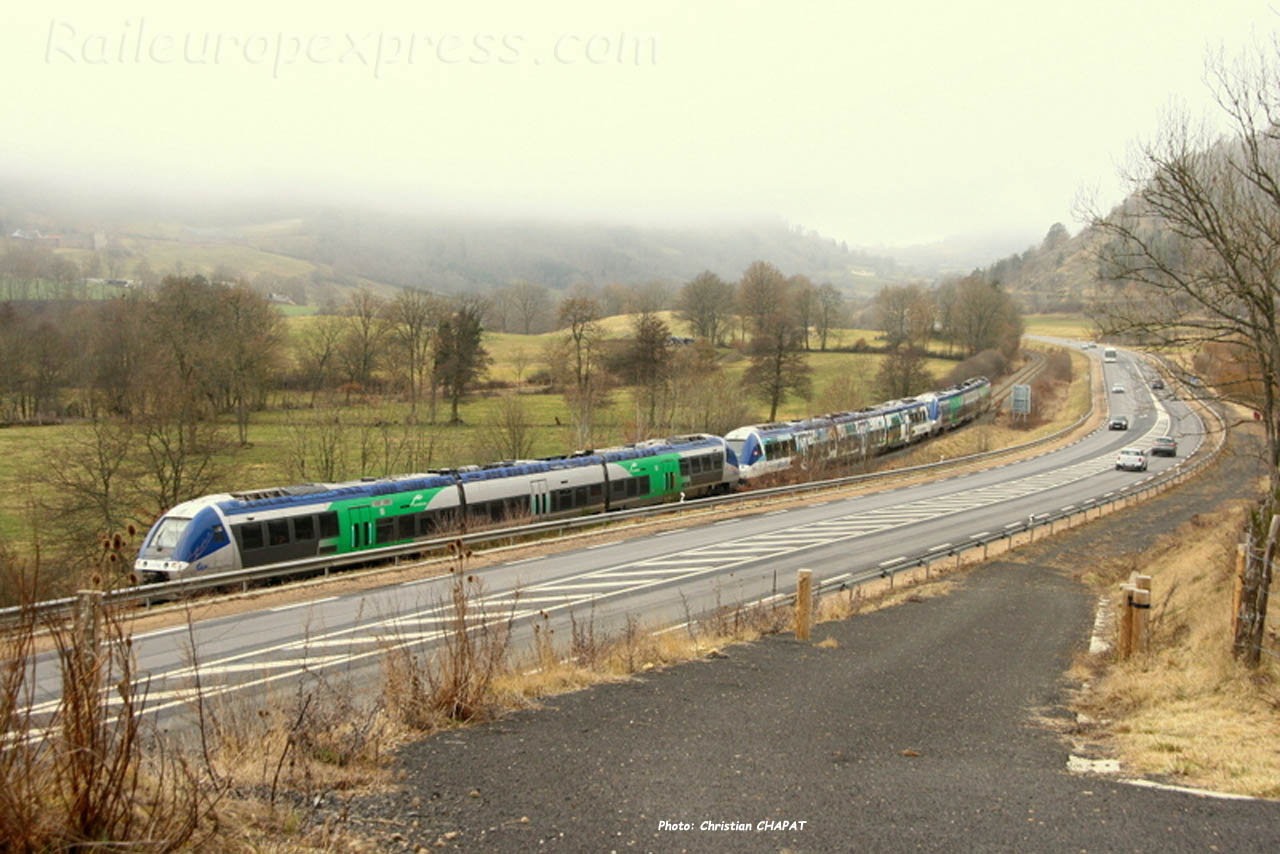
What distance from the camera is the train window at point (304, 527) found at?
23828mm

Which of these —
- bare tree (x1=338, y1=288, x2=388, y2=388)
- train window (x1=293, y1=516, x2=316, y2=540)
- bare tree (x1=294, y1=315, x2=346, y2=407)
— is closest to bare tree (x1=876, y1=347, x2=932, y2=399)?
bare tree (x1=338, y1=288, x2=388, y2=388)

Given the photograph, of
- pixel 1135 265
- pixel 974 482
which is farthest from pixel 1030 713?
pixel 974 482

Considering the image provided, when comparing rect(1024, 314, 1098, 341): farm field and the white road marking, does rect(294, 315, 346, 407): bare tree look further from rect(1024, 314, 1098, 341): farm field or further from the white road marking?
rect(1024, 314, 1098, 341): farm field

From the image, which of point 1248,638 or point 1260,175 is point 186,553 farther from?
point 1260,175

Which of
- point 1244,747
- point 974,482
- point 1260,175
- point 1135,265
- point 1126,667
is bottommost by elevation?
point 974,482

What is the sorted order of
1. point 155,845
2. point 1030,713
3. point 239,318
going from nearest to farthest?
point 155,845, point 1030,713, point 239,318

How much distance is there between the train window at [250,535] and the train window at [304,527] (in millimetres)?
1015

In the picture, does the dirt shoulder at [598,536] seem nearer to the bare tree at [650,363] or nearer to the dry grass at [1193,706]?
the dry grass at [1193,706]

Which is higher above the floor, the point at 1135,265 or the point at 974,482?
the point at 1135,265

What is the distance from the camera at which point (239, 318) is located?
2514 inches

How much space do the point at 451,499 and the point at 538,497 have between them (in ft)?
13.5

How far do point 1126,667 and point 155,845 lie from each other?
12.1m

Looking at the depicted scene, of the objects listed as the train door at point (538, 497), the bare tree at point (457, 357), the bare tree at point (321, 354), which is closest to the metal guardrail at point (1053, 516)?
the train door at point (538, 497)

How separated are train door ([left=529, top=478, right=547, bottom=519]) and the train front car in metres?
11.3
